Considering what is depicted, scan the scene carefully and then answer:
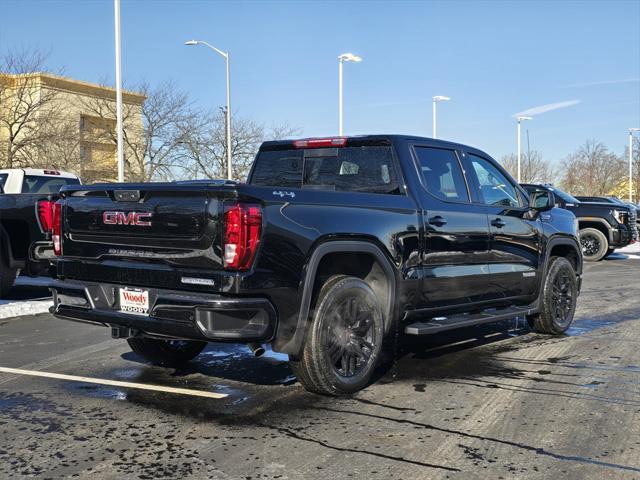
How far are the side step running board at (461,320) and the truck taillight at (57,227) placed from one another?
106 inches

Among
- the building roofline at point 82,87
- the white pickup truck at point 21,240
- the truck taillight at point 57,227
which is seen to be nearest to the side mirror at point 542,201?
the truck taillight at point 57,227

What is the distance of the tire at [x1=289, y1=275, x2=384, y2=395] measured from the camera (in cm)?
464

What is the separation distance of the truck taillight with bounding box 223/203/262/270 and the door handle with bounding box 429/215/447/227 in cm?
184

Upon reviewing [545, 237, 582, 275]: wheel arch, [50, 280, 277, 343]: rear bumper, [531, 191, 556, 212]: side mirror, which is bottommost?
[50, 280, 277, 343]: rear bumper

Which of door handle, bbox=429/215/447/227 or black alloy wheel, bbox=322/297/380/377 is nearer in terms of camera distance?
black alloy wheel, bbox=322/297/380/377

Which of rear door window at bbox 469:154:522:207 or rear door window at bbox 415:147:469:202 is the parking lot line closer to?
rear door window at bbox 415:147:469:202

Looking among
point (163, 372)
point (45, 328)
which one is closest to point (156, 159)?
point (45, 328)

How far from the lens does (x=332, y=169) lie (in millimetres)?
5867

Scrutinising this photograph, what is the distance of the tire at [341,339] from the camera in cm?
464

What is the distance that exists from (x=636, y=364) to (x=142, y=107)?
126ft

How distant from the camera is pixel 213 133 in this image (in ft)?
134

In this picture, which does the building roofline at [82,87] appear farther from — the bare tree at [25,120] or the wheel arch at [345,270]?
the wheel arch at [345,270]

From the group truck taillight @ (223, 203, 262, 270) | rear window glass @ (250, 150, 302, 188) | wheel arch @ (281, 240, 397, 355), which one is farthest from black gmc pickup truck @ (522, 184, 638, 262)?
truck taillight @ (223, 203, 262, 270)

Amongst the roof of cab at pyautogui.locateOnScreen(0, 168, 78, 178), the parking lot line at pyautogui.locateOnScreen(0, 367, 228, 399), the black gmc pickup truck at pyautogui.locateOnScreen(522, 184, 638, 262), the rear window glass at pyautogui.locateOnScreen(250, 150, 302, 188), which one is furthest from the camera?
the black gmc pickup truck at pyautogui.locateOnScreen(522, 184, 638, 262)
